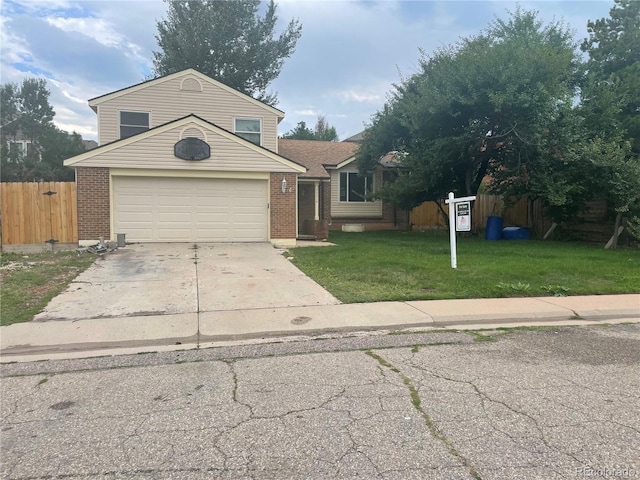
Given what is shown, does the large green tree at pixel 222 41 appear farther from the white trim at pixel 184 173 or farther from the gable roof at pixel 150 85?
the white trim at pixel 184 173

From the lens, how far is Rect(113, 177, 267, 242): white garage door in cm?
1478

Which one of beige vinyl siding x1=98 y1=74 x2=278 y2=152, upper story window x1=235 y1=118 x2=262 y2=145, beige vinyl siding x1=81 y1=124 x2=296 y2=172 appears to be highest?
beige vinyl siding x1=98 y1=74 x2=278 y2=152

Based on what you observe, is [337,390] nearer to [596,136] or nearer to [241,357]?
[241,357]

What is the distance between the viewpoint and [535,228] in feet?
67.3

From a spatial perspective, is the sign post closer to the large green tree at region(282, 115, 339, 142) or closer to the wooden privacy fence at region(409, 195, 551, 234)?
the wooden privacy fence at region(409, 195, 551, 234)

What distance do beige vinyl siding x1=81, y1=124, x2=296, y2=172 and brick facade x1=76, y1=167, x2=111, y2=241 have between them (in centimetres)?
33

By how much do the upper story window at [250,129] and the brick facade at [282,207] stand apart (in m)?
4.35

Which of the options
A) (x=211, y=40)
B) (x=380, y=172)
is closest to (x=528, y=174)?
(x=380, y=172)

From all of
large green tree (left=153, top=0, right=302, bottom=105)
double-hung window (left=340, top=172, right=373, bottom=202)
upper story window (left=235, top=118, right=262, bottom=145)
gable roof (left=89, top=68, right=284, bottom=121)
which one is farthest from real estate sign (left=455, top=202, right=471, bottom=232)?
large green tree (left=153, top=0, right=302, bottom=105)

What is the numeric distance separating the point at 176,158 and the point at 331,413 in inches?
501

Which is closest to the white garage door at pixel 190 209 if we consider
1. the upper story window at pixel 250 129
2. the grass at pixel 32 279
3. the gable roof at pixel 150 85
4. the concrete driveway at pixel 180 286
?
the concrete driveway at pixel 180 286

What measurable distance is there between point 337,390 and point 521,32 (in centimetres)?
1852

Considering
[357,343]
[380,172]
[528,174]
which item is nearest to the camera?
[357,343]

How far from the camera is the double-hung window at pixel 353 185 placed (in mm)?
22641
